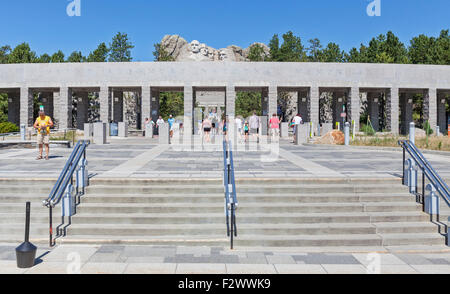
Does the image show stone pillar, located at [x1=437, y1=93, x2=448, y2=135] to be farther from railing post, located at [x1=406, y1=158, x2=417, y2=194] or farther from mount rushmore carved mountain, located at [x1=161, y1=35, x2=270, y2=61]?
mount rushmore carved mountain, located at [x1=161, y1=35, x2=270, y2=61]

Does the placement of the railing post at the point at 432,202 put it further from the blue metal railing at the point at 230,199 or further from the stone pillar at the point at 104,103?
the stone pillar at the point at 104,103

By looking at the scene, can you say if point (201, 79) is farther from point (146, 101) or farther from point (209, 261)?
point (209, 261)

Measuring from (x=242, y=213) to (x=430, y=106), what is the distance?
3067 centimetres

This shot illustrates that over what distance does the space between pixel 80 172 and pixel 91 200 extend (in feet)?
2.28

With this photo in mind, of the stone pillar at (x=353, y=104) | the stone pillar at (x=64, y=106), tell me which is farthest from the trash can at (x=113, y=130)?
the stone pillar at (x=353, y=104)

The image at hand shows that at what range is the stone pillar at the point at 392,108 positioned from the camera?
30938 millimetres

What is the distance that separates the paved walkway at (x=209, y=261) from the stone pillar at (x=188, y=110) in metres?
24.4

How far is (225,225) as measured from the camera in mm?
6824

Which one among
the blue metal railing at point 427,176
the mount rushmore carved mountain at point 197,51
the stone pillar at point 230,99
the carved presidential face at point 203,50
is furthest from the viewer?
the carved presidential face at point 203,50

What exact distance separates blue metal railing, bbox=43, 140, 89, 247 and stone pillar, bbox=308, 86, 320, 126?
2507cm

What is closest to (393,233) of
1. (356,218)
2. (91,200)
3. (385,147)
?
(356,218)

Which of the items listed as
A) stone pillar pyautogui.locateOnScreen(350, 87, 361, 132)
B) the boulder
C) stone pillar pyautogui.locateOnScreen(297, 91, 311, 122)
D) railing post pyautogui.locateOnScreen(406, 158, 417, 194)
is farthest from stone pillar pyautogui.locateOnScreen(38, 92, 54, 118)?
railing post pyautogui.locateOnScreen(406, 158, 417, 194)

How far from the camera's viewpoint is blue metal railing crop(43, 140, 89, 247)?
6341mm

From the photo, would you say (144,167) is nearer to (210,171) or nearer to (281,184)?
(210,171)
